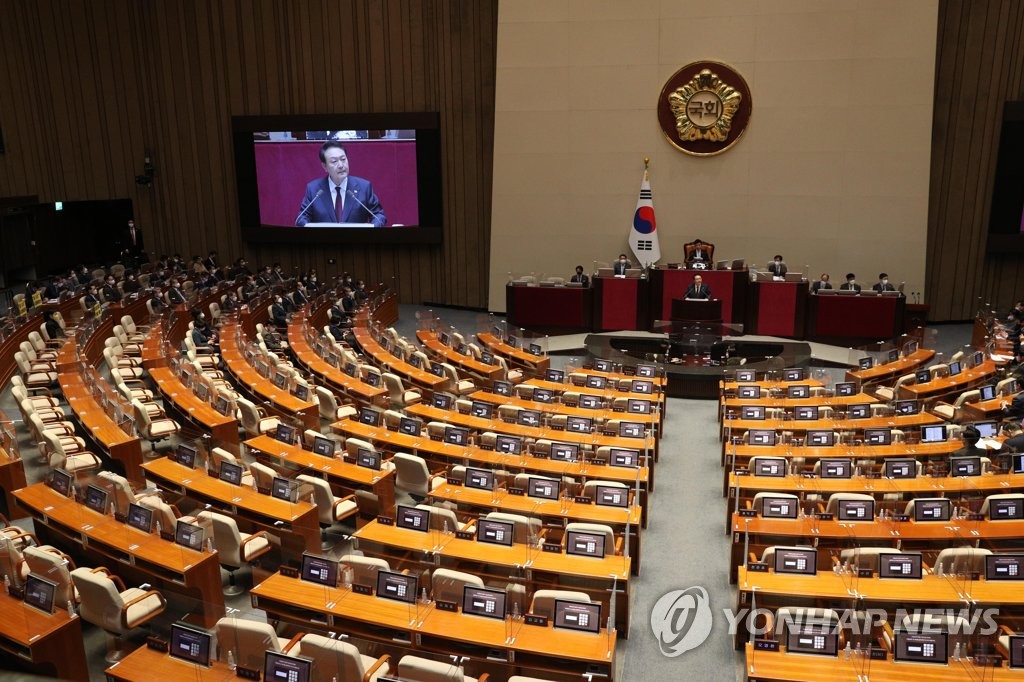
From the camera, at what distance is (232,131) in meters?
24.0

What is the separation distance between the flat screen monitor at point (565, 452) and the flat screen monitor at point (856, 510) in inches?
122

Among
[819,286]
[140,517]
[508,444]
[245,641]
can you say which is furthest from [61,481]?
[819,286]

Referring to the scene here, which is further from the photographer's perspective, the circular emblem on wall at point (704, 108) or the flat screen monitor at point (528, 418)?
the circular emblem on wall at point (704, 108)

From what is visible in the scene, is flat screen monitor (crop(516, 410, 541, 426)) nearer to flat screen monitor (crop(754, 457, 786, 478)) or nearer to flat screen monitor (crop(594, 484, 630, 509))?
flat screen monitor (crop(594, 484, 630, 509))

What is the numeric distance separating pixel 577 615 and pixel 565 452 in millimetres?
3828

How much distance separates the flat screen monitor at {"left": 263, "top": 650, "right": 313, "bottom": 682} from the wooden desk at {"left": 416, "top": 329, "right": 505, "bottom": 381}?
984cm

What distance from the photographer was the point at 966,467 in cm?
888

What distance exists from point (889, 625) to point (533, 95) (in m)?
17.9

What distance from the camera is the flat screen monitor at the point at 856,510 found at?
7.82 metres

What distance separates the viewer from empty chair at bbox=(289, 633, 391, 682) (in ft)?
17.6

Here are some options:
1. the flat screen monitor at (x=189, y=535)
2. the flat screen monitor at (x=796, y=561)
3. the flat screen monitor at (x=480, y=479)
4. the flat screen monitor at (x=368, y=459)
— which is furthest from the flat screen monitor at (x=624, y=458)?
the flat screen monitor at (x=189, y=535)

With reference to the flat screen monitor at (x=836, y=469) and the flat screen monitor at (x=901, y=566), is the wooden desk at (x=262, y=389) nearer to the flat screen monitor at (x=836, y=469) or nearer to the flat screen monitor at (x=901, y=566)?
the flat screen monitor at (x=836, y=469)

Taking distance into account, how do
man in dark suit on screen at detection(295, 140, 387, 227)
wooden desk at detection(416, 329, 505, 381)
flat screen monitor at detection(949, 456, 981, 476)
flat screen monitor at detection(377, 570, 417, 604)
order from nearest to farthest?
flat screen monitor at detection(377, 570, 417, 604), flat screen monitor at detection(949, 456, 981, 476), wooden desk at detection(416, 329, 505, 381), man in dark suit on screen at detection(295, 140, 387, 227)

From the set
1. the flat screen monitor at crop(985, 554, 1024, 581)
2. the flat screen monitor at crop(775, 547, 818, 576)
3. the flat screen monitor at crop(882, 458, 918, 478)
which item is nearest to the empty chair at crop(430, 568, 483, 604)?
the flat screen monitor at crop(775, 547, 818, 576)
